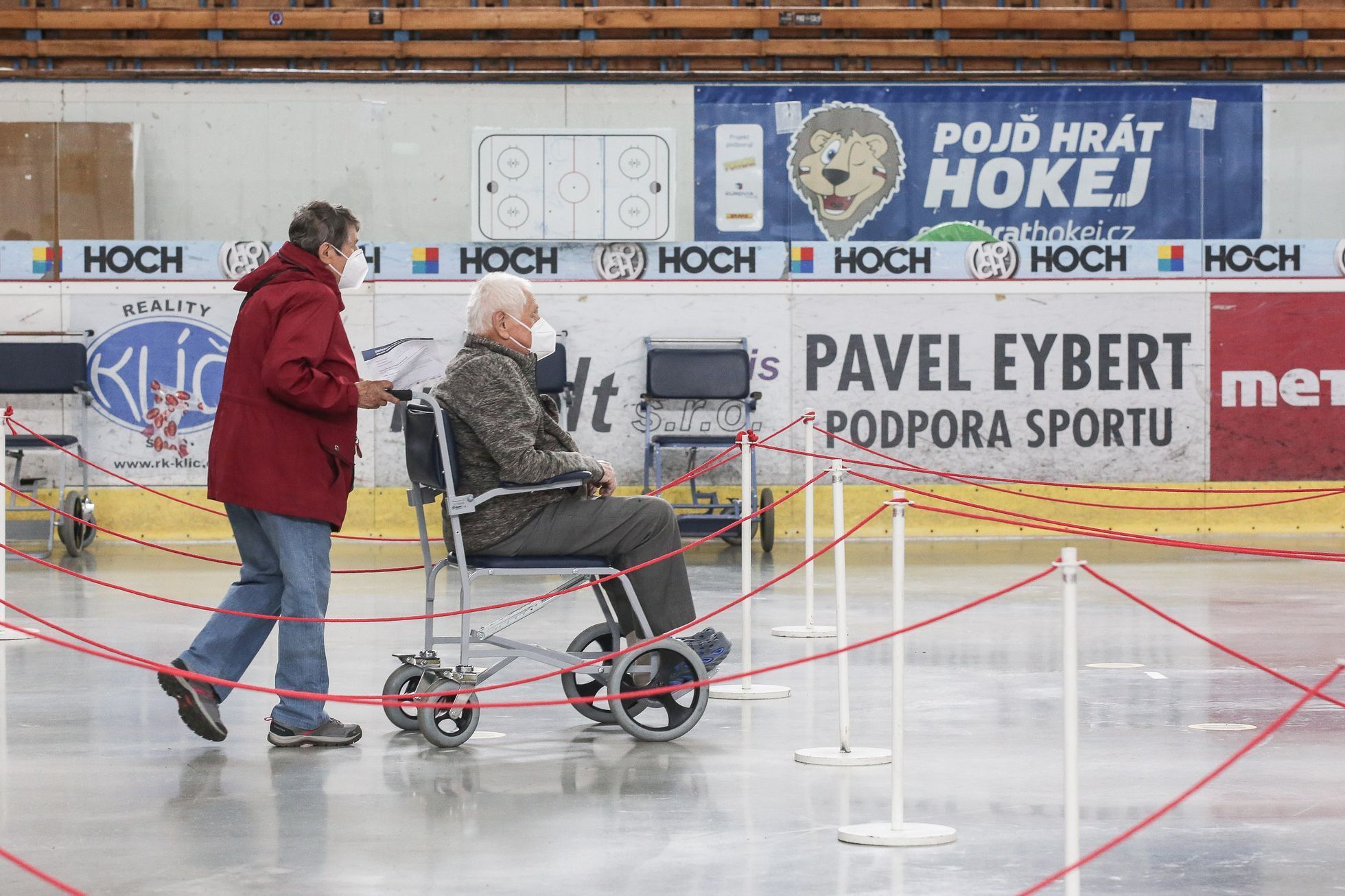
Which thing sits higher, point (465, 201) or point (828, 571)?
point (465, 201)

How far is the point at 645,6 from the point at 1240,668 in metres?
7.52

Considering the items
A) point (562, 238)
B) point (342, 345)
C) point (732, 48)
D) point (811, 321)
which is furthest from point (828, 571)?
point (342, 345)

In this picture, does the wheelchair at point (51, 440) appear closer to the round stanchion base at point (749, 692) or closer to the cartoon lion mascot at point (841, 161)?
the cartoon lion mascot at point (841, 161)

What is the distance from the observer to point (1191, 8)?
12070mm

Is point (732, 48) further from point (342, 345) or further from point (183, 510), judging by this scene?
point (342, 345)

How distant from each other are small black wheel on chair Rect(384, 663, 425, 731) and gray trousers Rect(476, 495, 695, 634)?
0.42 m

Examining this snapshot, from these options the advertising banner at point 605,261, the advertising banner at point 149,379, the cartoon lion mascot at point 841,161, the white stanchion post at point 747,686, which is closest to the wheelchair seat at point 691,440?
the advertising banner at point 605,261

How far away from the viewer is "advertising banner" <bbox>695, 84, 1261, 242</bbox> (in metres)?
11.7

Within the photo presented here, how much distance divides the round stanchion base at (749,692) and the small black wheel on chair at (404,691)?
1.05m

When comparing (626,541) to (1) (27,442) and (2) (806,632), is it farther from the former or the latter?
(1) (27,442)

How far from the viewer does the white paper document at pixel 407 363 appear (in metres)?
4.67

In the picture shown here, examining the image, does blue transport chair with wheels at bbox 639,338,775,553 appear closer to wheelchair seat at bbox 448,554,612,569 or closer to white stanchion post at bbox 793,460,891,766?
wheelchair seat at bbox 448,554,612,569

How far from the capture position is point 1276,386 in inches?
458

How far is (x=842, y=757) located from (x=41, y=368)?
788cm
